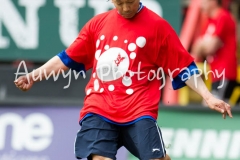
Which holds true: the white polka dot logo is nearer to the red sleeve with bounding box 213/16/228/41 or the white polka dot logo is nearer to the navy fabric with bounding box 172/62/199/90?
the navy fabric with bounding box 172/62/199/90

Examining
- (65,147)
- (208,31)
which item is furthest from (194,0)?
(65,147)

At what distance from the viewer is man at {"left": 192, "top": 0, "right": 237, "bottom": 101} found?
1022 cm

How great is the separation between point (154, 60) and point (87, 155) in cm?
89

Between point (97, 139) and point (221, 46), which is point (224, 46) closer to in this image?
point (221, 46)

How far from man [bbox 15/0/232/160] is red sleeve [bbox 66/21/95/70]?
→ 0.07 m

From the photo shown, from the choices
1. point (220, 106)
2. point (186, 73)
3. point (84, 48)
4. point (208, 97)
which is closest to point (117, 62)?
point (84, 48)

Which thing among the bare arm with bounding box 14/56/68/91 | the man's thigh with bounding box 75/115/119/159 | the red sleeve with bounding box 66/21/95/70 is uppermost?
the red sleeve with bounding box 66/21/95/70

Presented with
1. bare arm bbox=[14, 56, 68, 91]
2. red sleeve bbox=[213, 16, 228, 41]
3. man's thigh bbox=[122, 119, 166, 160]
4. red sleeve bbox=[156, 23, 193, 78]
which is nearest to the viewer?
man's thigh bbox=[122, 119, 166, 160]

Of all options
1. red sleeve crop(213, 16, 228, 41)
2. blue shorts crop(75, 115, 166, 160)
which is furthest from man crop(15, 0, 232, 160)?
red sleeve crop(213, 16, 228, 41)

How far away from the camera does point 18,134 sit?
8.82 m

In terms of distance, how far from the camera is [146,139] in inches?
236

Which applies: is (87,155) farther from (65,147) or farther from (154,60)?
(65,147)

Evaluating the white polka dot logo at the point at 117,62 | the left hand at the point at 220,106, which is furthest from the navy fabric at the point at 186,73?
the white polka dot logo at the point at 117,62

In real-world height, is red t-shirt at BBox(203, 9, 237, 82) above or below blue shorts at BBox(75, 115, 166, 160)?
above
